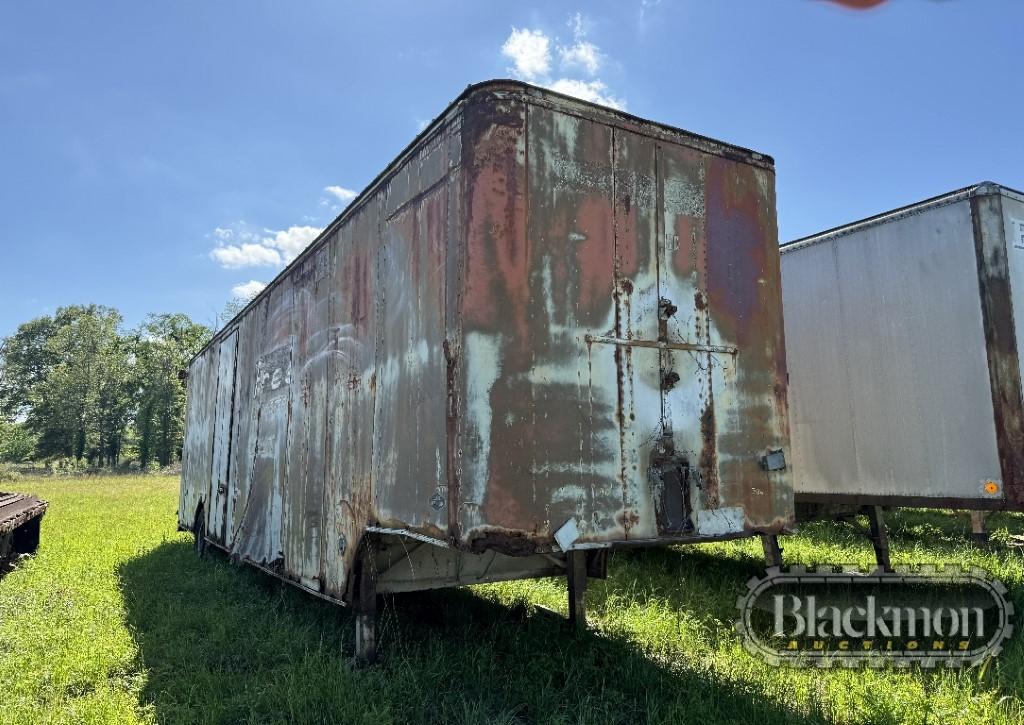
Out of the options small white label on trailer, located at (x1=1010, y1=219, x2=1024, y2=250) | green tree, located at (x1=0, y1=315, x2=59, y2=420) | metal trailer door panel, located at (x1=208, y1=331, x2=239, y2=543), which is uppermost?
green tree, located at (x1=0, y1=315, x2=59, y2=420)

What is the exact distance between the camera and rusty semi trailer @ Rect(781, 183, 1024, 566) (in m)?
5.31

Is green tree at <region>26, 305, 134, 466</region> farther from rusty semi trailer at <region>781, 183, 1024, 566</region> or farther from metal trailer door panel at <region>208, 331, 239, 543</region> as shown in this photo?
rusty semi trailer at <region>781, 183, 1024, 566</region>


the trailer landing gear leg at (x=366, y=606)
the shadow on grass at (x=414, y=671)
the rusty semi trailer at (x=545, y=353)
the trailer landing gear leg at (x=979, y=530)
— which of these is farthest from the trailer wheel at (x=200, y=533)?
the trailer landing gear leg at (x=979, y=530)

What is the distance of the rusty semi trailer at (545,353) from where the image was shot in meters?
3.35

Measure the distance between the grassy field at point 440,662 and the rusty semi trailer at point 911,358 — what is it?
52.4 inches

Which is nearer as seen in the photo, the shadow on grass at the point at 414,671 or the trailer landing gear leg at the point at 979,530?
the shadow on grass at the point at 414,671

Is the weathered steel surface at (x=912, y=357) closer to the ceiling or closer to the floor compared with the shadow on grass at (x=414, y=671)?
closer to the ceiling

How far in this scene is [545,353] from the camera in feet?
11.3

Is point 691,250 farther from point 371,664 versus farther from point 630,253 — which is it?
point 371,664

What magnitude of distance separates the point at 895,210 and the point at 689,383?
3.72m

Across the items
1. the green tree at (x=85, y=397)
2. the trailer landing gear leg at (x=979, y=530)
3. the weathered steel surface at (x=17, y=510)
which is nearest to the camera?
the weathered steel surface at (x=17, y=510)

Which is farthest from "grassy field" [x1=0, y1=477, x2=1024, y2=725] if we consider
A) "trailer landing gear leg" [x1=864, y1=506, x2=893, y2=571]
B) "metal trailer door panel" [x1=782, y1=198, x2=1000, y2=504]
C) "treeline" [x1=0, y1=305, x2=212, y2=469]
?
"treeline" [x1=0, y1=305, x2=212, y2=469]

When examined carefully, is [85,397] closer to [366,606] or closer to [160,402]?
[160,402]

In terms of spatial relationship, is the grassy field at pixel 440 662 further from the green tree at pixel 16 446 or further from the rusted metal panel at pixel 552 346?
the green tree at pixel 16 446
